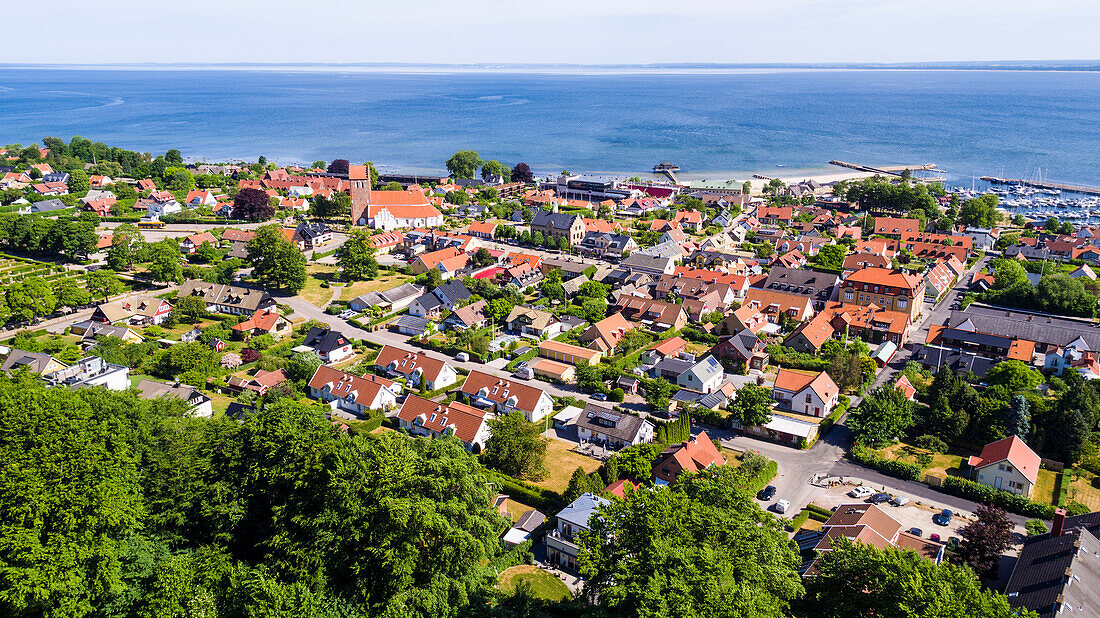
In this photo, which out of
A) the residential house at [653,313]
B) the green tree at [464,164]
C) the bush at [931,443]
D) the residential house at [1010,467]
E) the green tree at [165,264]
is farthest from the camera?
the green tree at [464,164]

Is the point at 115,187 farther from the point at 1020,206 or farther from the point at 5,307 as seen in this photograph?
the point at 1020,206

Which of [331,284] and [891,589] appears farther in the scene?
[331,284]

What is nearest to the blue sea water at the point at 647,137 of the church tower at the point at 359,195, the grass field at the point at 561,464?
the church tower at the point at 359,195

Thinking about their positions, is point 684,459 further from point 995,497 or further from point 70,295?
point 70,295

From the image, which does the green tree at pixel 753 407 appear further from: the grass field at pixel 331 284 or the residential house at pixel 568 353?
the grass field at pixel 331 284

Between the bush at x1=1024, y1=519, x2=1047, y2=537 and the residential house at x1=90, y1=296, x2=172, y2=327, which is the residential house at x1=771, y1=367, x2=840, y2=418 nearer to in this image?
the bush at x1=1024, y1=519, x2=1047, y2=537

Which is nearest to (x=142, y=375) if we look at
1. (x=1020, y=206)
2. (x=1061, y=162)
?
(x=1020, y=206)

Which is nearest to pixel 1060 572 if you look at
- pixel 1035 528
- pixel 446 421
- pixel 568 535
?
pixel 1035 528
